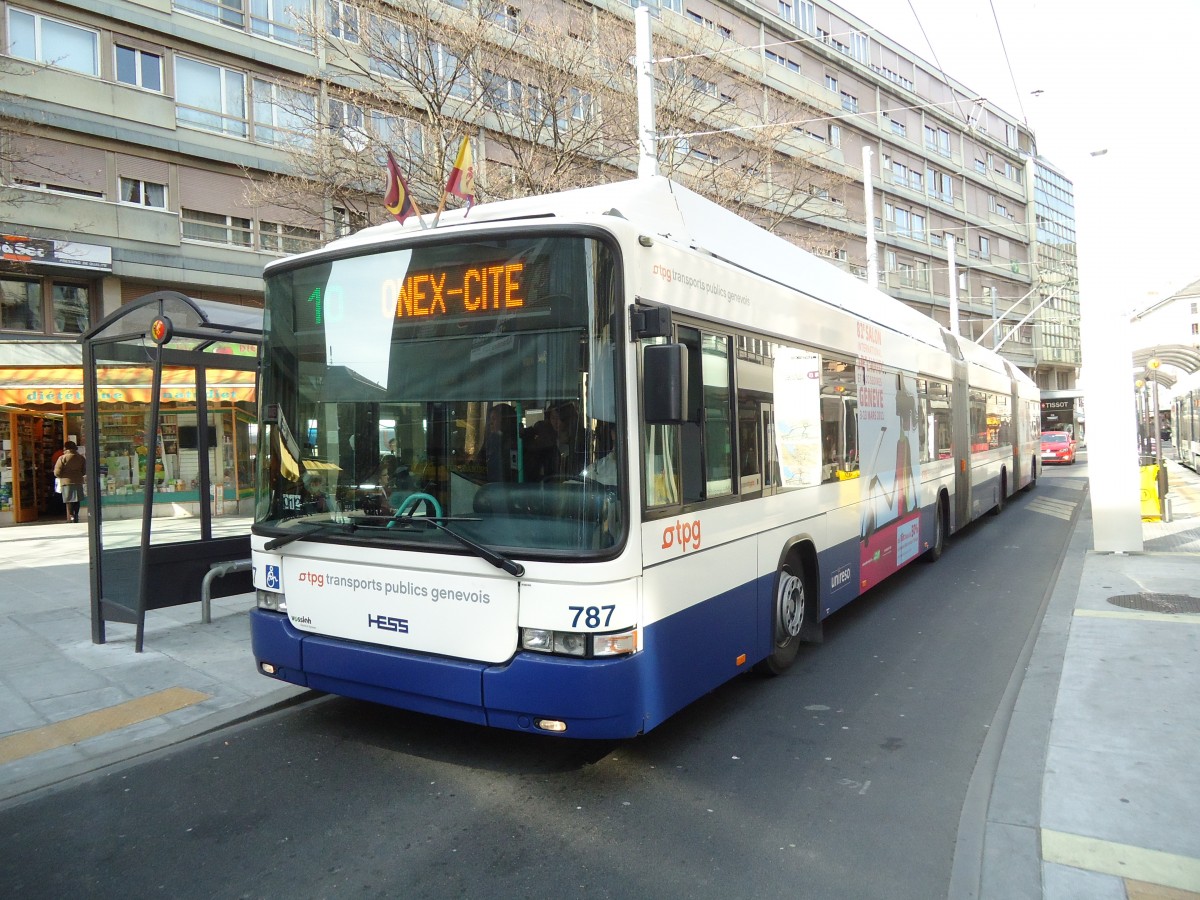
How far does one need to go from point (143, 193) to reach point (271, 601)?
1867 centimetres

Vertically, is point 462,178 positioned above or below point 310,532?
above

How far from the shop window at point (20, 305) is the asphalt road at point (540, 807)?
17.5 m

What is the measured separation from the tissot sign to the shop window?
120 centimetres

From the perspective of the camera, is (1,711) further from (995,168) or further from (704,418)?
(995,168)

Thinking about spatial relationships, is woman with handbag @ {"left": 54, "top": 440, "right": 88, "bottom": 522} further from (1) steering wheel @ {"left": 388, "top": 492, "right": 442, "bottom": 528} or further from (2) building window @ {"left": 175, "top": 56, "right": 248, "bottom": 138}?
(1) steering wheel @ {"left": 388, "top": 492, "right": 442, "bottom": 528}

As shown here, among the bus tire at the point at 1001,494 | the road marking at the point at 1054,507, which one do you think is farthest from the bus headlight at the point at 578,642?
the road marking at the point at 1054,507

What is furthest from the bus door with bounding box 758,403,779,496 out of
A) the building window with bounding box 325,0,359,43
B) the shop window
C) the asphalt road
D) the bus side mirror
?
the shop window

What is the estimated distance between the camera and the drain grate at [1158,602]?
7.89m

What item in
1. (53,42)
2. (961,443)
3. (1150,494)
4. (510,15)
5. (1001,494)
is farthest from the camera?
(53,42)

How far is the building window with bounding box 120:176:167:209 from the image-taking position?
19781 millimetres

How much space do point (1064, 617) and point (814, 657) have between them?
2.62 meters

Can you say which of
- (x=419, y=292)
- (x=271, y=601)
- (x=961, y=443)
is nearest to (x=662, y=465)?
(x=419, y=292)

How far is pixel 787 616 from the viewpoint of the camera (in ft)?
20.4

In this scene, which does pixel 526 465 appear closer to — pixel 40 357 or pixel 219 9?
pixel 40 357
